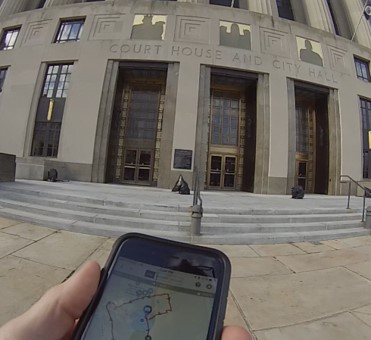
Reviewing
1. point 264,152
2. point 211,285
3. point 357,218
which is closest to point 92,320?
point 211,285

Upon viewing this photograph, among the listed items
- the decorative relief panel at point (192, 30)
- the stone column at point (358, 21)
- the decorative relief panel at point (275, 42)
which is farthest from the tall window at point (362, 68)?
the decorative relief panel at point (192, 30)

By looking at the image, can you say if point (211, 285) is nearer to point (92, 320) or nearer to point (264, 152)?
point (92, 320)

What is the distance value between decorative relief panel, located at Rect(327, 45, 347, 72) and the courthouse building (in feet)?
0.32

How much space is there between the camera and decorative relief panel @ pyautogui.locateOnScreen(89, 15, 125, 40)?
15.2 meters

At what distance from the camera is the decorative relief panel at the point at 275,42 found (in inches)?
618

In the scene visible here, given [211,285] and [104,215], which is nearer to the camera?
[211,285]

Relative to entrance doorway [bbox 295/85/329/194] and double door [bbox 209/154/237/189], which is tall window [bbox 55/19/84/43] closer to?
double door [bbox 209/154/237/189]

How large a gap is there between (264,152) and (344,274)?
1127 centimetres

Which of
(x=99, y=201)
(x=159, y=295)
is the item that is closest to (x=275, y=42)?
(x=99, y=201)

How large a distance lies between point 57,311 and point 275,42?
60.9ft

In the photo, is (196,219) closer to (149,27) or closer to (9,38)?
(149,27)

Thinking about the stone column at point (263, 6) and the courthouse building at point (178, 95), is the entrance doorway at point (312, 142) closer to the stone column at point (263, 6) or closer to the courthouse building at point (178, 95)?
the courthouse building at point (178, 95)

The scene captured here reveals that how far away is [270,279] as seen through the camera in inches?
150

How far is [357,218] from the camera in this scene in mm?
8000
